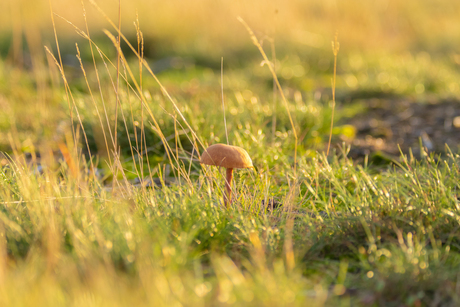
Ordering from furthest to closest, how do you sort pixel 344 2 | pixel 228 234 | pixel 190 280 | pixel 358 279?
pixel 344 2 → pixel 228 234 → pixel 358 279 → pixel 190 280

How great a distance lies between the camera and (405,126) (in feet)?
13.5

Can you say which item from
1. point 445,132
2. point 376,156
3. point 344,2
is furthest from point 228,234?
point 344,2

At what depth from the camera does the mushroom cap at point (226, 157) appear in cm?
184

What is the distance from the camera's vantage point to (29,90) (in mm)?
4914

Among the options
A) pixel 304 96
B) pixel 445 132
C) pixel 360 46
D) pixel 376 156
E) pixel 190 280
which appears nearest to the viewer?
pixel 190 280

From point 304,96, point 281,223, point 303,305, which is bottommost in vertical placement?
point 304,96

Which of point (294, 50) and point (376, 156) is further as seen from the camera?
point (294, 50)

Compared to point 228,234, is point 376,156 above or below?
below

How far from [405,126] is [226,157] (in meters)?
2.89

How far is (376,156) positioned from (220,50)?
229 inches

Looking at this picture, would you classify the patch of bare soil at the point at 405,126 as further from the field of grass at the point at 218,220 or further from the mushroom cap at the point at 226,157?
the mushroom cap at the point at 226,157

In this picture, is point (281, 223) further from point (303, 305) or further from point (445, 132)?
point (445, 132)

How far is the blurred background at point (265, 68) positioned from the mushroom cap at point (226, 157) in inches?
28.8

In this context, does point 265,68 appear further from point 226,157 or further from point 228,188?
point 226,157
